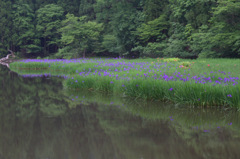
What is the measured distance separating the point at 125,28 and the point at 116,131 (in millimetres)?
24309

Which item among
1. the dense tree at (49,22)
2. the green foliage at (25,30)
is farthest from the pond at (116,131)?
the green foliage at (25,30)

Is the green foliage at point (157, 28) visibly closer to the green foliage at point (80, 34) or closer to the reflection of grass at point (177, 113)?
the green foliage at point (80, 34)

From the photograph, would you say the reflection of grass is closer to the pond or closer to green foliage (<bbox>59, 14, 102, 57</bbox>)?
the pond

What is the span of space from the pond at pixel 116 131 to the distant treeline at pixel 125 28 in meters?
12.4

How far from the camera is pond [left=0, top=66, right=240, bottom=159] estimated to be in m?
3.55

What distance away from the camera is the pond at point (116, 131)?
3.55 meters

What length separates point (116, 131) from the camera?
449cm

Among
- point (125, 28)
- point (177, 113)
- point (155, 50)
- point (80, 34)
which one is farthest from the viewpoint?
point (80, 34)

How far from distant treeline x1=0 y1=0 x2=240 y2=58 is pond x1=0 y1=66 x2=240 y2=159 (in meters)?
12.4

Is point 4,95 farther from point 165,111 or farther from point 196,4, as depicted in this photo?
point 196,4

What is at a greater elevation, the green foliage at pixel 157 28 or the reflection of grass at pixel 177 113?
the green foliage at pixel 157 28

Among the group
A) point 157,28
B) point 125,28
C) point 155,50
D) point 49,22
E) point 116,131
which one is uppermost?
point 49,22

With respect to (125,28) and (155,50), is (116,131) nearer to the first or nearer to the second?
(155,50)

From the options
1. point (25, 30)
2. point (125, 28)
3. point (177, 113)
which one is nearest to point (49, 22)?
point (25, 30)
